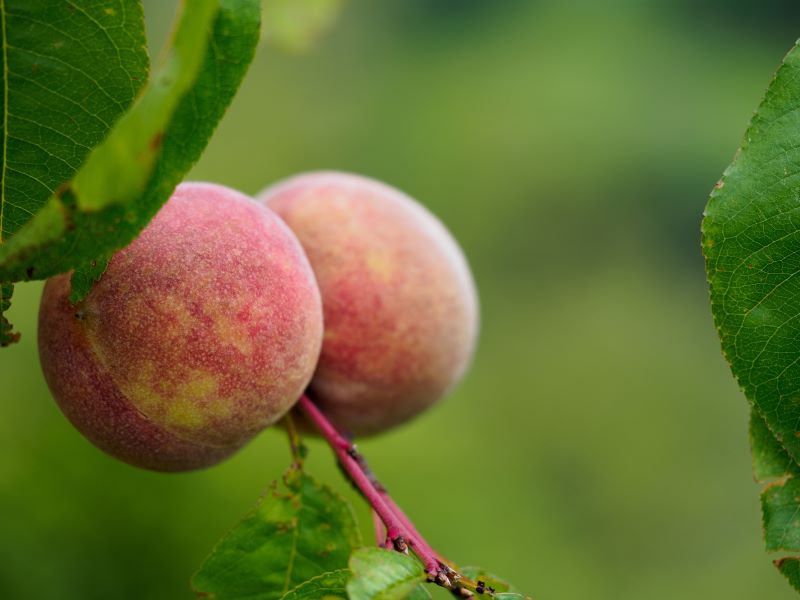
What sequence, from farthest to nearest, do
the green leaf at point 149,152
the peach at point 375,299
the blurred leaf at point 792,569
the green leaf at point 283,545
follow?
the peach at point 375,299 < the green leaf at point 283,545 < the blurred leaf at point 792,569 < the green leaf at point 149,152

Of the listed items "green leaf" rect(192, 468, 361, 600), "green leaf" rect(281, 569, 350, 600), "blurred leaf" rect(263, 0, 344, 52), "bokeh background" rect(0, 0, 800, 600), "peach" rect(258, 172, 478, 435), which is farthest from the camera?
"bokeh background" rect(0, 0, 800, 600)

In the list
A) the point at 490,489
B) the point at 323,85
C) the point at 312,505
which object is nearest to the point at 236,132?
the point at 323,85

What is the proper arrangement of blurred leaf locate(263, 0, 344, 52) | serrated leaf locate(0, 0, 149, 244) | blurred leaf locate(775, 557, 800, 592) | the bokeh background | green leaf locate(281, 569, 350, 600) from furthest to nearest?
the bokeh background → blurred leaf locate(263, 0, 344, 52) → blurred leaf locate(775, 557, 800, 592) → green leaf locate(281, 569, 350, 600) → serrated leaf locate(0, 0, 149, 244)

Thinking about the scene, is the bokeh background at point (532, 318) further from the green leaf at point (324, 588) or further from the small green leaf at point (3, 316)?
the green leaf at point (324, 588)

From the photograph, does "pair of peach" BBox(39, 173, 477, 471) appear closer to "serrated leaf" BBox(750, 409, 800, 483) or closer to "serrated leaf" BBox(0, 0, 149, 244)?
"serrated leaf" BBox(0, 0, 149, 244)

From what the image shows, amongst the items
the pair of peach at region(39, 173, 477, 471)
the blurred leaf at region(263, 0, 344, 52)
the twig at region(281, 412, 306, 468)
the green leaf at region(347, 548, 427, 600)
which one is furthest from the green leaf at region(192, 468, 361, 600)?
the blurred leaf at region(263, 0, 344, 52)

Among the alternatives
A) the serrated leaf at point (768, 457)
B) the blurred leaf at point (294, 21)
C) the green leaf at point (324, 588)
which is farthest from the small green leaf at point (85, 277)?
the blurred leaf at point (294, 21)
